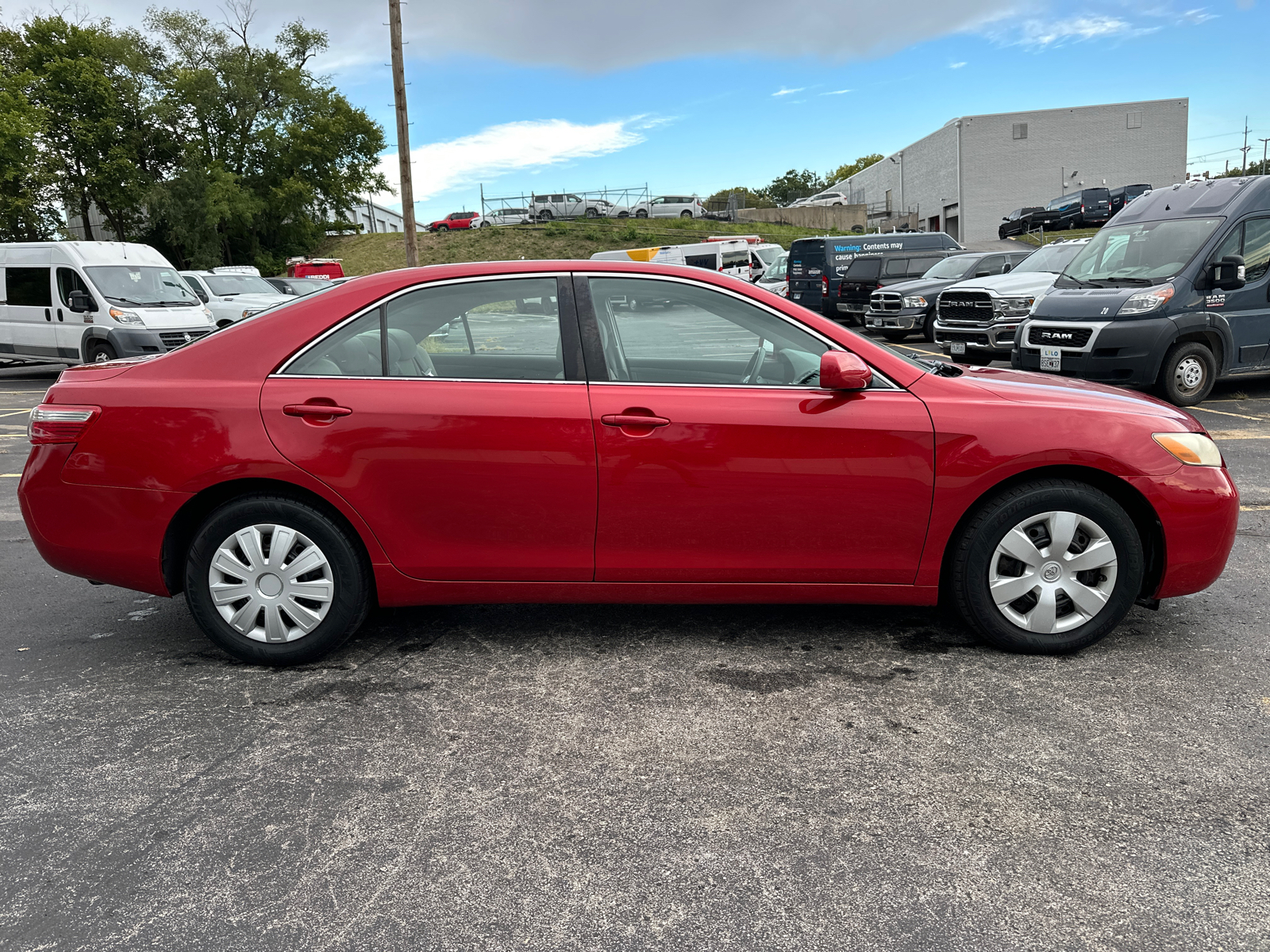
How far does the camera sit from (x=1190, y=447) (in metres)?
3.83

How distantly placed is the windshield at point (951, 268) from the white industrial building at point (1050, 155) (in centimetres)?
3931

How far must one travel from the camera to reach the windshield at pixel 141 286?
1586 cm

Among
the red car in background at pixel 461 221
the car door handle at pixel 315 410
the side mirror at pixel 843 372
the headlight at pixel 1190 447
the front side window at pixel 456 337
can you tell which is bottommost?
the headlight at pixel 1190 447

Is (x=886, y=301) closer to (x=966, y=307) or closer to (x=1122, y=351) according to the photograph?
(x=966, y=307)

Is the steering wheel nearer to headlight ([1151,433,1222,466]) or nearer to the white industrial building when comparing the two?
headlight ([1151,433,1222,466])

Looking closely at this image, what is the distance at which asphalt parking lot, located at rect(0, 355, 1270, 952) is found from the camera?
2.33 meters

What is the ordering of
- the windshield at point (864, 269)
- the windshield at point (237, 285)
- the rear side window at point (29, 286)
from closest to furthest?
1. the rear side window at point (29, 286)
2. the windshield at point (237, 285)
3. the windshield at point (864, 269)

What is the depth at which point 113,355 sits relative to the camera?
1538 cm

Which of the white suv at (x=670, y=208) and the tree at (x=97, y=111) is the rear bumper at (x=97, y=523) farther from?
the white suv at (x=670, y=208)

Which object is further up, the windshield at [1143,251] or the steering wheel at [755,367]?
the windshield at [1143,251]

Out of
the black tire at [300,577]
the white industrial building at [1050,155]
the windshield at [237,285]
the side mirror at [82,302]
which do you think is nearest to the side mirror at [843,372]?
the black tire at [300,577]

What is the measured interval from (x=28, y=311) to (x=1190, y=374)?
17.3 meters

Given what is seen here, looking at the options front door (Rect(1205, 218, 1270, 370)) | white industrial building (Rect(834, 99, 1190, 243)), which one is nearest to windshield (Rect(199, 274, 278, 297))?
front door (Rect(1205, 218, 1270, 370))

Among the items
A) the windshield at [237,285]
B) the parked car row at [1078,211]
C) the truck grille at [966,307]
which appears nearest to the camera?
the truck grille at [966,307]
